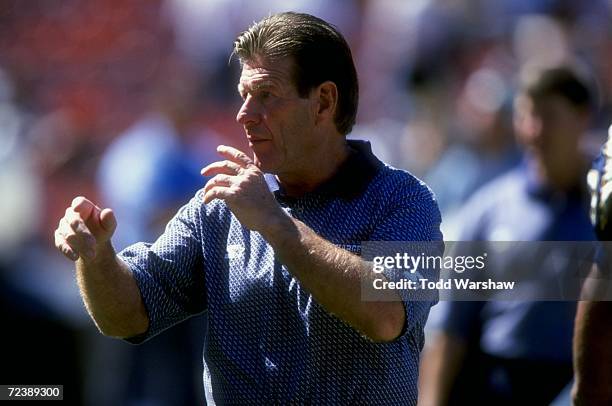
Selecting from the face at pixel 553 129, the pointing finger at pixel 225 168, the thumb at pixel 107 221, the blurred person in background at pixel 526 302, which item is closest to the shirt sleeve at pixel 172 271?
the thumb at pixel 107 221

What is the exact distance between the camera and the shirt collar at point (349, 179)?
143 inches

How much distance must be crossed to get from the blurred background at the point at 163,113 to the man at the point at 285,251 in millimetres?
2692

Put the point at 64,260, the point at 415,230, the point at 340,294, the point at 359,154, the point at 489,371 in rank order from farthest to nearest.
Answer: the point at 64,260 → the point at 489,371 → the point at 359,154 → the point at 415,230 → the point at 340,294

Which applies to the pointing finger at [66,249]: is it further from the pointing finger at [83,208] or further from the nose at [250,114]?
the nose at [250,114]

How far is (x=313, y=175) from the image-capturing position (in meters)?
3.70

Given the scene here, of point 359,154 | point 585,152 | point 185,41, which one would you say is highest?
point 185,41

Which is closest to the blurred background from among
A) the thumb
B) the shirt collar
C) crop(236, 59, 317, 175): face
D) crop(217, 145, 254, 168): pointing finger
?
the shirt collar

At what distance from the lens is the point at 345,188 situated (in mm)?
3635

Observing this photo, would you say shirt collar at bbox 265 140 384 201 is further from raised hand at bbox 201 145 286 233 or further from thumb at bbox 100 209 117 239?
thumb at bbox 100 209 117 239

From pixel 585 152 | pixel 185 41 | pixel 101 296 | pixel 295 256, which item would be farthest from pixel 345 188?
pixel 185 41

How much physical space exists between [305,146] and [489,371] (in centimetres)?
204

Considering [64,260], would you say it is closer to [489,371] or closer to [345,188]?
[489,371]

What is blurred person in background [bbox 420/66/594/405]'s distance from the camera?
5.23m

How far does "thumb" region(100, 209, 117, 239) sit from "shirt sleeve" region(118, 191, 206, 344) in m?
0.23
